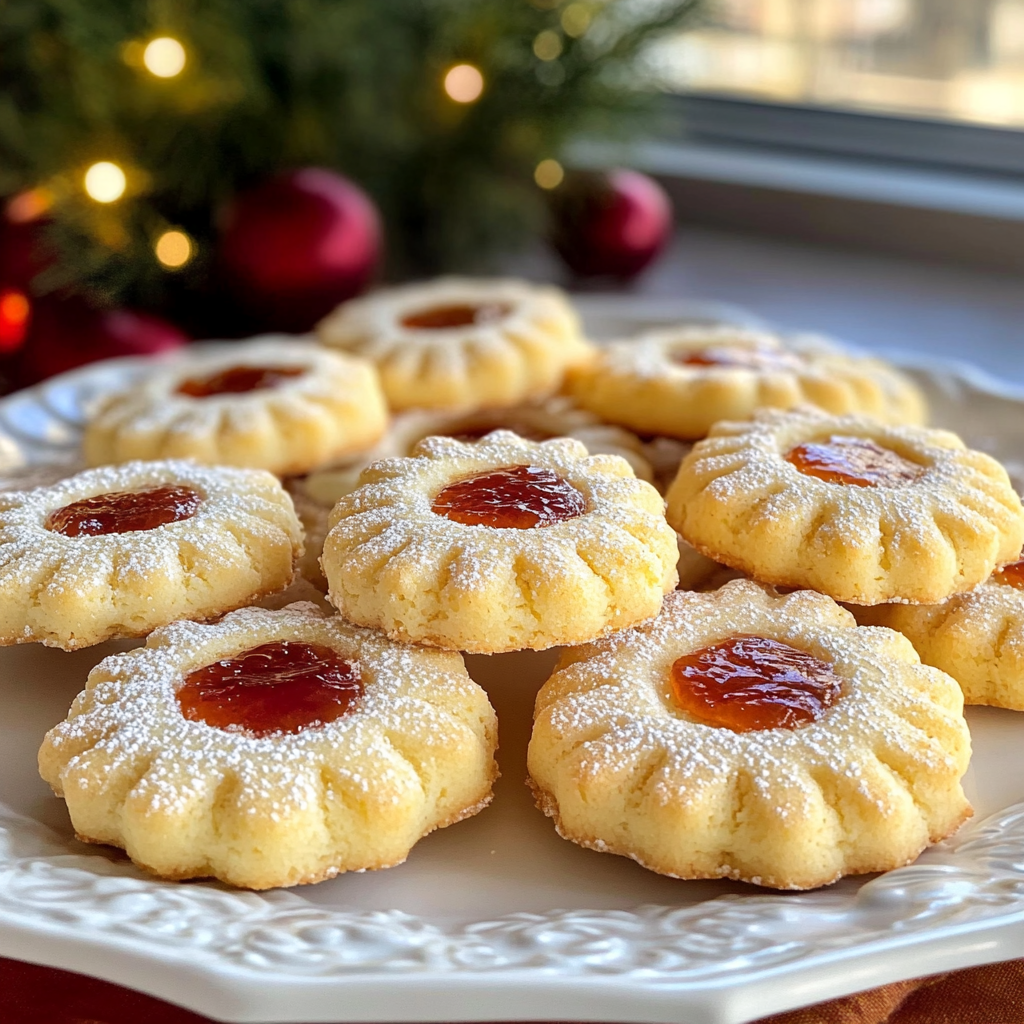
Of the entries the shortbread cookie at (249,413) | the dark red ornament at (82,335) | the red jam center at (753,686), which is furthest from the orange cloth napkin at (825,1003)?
the dark red ornament at (82,335)

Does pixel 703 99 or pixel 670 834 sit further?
pixel 703 99

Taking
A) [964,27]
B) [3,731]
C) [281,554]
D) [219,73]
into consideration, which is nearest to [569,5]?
[219,73]

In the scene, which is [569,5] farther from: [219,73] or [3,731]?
[3,731]

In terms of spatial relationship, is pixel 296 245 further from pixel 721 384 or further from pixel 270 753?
pixel 270 753

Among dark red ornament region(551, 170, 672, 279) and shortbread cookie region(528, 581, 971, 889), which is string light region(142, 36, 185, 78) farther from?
shortbread cookie region(528, 581, 971, 889)

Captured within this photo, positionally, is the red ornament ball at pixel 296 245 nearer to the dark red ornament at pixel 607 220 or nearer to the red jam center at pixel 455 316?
the red jam center at pixel 455 316

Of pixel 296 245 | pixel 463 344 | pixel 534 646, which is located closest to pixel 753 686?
pixel 534 646

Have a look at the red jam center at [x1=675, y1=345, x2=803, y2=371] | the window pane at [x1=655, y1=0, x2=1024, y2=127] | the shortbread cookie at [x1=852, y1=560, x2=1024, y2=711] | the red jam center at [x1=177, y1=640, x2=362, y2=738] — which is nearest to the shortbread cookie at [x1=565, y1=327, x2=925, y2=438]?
the red jam center at [x1=675, y1=345, x2=803, y2=371]
